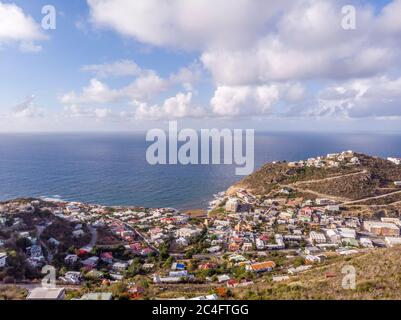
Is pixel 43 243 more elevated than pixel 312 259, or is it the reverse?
pixel 43 243

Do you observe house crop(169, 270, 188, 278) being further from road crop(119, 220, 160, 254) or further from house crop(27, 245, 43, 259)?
house crop(27, 245, 43, 259)

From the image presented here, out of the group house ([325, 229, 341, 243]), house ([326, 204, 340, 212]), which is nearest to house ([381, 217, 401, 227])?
house ([326, 204, 340, 212])

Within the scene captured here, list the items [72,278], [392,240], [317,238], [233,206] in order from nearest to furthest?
[72,278] < [392,240] < [317,238] < [233,206]

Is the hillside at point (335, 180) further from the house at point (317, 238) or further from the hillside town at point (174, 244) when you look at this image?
the house at point (317, 238)

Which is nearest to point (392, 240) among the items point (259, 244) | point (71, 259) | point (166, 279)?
point (259, 244)

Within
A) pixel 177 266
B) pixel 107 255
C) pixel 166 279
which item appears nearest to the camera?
pixel 166 279

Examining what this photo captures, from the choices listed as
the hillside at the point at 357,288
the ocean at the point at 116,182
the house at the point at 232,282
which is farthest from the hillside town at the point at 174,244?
the ocean at the point at 116,182

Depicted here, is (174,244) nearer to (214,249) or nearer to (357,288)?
(214,249)
